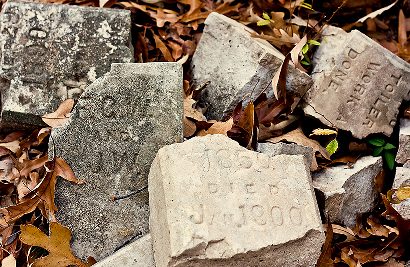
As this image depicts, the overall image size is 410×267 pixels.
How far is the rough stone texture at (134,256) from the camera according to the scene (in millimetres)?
2424

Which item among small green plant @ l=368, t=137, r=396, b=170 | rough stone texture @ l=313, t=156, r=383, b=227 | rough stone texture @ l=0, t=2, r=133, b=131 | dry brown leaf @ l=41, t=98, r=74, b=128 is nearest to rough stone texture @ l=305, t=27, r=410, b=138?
small green plant @ l=368, t=137, r=396, b=170

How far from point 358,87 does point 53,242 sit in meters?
1.41

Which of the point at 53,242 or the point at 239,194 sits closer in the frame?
the point at 239,194

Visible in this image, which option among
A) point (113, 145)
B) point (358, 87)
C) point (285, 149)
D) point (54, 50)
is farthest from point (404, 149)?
point (54, 50)

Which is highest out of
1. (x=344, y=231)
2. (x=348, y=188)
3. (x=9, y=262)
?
(x=348, y=188)

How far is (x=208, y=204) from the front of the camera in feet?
7.30

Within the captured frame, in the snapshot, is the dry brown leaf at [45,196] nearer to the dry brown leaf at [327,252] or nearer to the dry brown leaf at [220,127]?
the dry brown leaf at [220,127]

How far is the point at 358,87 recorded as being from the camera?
2934 millimetres

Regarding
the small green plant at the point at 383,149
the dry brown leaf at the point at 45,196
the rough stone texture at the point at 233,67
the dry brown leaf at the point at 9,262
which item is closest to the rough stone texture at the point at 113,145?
the dry brown leaf at the point at 45,196

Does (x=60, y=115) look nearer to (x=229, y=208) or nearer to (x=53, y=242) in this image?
(x=53, y=242)

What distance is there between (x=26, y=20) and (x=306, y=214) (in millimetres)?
1449

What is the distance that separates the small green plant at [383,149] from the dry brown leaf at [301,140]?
0.87 feet

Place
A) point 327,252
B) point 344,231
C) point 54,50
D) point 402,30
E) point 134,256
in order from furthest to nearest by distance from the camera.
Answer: point 402,30
point 54,50
point 344,231
point 327,252
point 134,256

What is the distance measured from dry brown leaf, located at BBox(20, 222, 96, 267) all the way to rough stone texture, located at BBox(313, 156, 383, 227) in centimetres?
96
